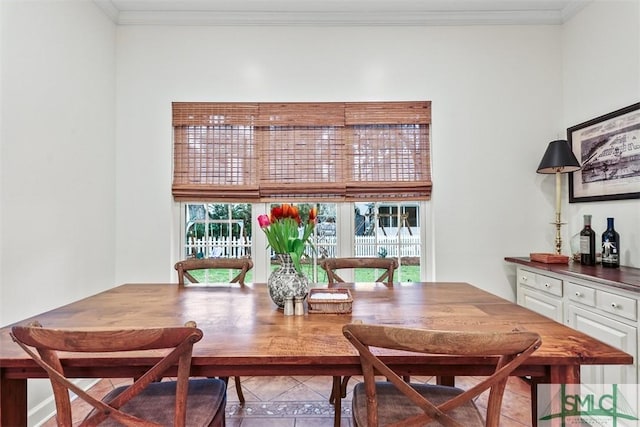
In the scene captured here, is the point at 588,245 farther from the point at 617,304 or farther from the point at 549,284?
the point at 617,304

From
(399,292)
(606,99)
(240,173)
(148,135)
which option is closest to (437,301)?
(399,292)

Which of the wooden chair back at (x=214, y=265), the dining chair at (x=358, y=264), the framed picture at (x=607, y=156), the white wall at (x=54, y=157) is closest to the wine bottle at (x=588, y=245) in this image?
the framed picture at (x=607, y=156)

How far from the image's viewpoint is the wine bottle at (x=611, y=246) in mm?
2090

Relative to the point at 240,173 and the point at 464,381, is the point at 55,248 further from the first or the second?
the point at 464,381

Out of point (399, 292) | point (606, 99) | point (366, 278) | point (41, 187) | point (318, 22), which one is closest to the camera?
point (399, 292)

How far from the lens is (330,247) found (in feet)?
9.35

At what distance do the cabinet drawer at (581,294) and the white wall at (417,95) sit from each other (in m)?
0.73

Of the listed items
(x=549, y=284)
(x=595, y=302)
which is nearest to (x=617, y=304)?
(x=595, y=302)

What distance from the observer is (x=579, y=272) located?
6.45ft

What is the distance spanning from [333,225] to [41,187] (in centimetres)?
200

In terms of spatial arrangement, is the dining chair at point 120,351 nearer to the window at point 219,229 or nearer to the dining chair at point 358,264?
the dining chair at point 358,264

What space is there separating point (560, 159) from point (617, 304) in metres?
1.14

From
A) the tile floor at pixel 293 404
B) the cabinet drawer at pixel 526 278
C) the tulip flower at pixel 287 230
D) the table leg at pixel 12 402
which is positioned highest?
the tulip flower at pixel 287 230

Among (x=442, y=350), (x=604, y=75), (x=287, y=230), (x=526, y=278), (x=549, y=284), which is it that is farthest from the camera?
(x=526, y=278)
